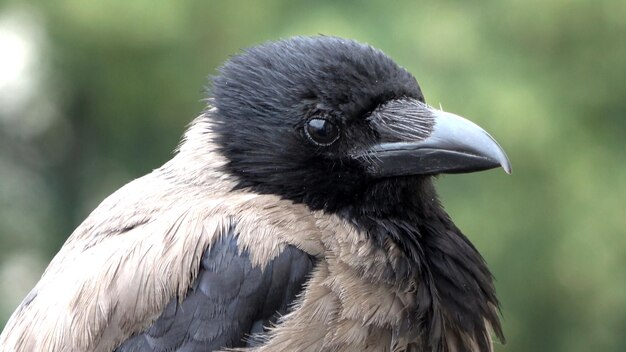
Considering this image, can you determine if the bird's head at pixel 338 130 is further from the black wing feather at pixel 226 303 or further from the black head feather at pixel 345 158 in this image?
the black wing feather at pixel 226 303

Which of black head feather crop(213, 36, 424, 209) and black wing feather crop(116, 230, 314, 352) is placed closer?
black wing feather crop(116, 230, 314, 352)

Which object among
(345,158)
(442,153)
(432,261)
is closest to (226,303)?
(345,158)

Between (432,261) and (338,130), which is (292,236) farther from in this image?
(432,261)

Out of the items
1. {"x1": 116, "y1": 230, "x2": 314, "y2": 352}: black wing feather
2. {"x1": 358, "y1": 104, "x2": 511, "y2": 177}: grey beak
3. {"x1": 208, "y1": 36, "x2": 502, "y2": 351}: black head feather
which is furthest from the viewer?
{"x1": 208, "y1": 36, "x2": 502, "y2": 351}: black head feather

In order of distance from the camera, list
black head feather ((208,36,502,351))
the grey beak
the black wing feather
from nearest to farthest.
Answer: the black wing feather
the grey beak
black head feather ((208,36,502,351))

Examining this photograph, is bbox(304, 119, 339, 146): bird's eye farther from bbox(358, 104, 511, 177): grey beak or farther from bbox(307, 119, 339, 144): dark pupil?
bbox(358, 104, 511, 177): grey beak

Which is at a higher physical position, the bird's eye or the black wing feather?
the bird's eye

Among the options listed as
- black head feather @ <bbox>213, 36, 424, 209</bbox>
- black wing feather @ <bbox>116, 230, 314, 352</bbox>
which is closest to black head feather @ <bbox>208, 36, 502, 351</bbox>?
black head feather @ <bbox>213, 36, 424, 209</bbox>

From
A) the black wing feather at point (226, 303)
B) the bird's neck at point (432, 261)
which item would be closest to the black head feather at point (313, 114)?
the bird's neck at point (432, 261)
